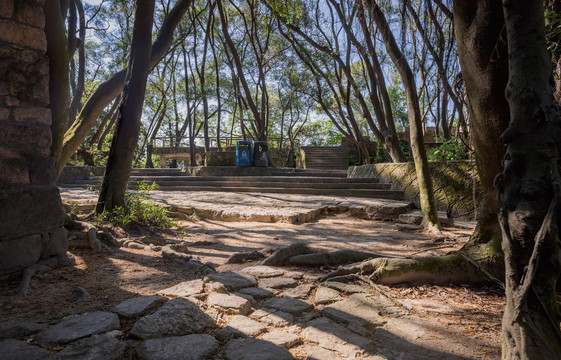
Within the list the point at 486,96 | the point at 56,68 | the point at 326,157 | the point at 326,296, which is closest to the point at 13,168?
the point at 56,68

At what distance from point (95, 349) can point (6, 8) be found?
9.13 feet

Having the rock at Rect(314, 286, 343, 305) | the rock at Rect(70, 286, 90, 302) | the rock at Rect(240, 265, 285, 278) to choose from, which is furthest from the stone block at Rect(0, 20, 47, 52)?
the rock at Rect(314, 286, 343, 305)

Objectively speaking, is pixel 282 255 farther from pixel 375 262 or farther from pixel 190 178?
pixel 190 178

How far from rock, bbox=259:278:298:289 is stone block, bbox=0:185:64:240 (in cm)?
194

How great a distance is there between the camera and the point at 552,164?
1.37 m

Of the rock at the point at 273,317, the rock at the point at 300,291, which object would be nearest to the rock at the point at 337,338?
the rock at the point at 273,317

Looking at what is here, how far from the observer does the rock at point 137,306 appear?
199 centimetres

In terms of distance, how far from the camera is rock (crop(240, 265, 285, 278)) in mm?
2949

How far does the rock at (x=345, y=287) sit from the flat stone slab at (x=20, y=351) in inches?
75.3

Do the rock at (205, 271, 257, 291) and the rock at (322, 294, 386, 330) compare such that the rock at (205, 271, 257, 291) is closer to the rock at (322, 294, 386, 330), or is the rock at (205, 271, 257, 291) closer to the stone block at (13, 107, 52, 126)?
the rock at (322, 294, 386, 330)

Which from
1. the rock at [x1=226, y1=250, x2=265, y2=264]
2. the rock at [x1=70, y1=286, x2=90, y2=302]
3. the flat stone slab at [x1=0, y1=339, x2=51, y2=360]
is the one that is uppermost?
the flat stone slab at [x1=0, y1=339, x2=51, y2=360]

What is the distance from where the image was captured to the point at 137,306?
6.84ft

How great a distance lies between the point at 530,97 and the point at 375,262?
73.6 inches

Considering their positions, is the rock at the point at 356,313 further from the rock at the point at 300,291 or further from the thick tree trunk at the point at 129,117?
the thick tree trunk at the point at 129,117
